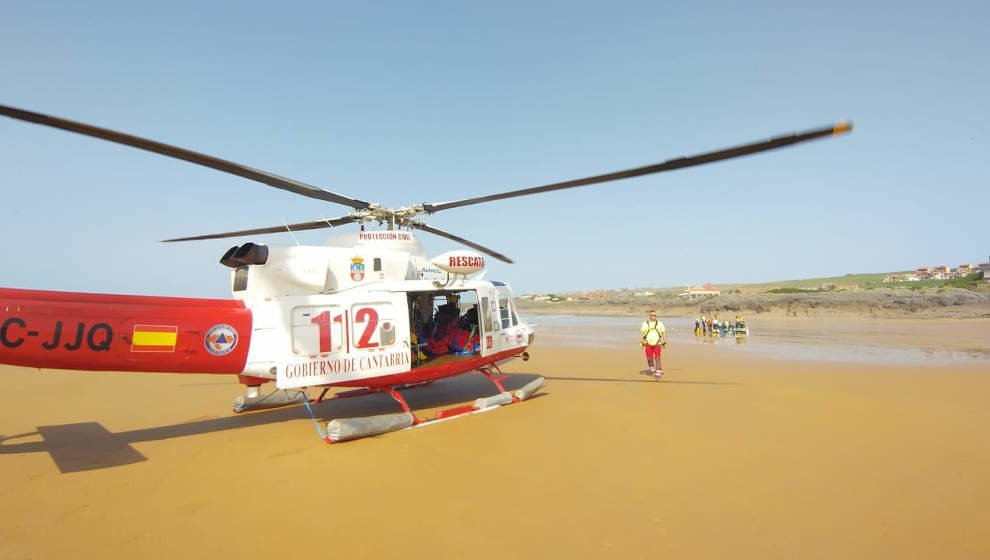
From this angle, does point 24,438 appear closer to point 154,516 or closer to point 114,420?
point 114,420

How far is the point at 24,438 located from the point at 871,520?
35.3 ft

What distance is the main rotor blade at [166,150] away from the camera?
11.8 ft

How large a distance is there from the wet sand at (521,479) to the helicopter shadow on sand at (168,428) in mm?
59

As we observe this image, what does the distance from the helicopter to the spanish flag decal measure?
1cm

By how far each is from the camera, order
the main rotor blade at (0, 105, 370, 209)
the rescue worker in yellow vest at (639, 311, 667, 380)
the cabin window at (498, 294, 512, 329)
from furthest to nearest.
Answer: the rescue worker in yellow vest at (639, 311, 667, 380) < the cabin window at (498, 294, 512, 329) < the main rotor blade at (0, 105, 370, 209)

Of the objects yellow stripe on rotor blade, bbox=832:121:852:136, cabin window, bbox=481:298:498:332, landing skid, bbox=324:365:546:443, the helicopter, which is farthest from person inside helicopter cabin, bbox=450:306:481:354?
yellow stripe on rotor blade, bbox=832:121:852:136

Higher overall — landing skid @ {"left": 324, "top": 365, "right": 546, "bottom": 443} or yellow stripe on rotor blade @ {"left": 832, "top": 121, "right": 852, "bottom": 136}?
yellow stripe on rotor blade @ {"left": 832, "top": 121, "right": 852, "bottom": 136}

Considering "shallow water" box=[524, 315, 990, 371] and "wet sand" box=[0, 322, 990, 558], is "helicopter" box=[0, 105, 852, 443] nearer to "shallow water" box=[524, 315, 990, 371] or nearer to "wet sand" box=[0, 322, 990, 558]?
"wet sand" box=[0, 322, 990, 558]

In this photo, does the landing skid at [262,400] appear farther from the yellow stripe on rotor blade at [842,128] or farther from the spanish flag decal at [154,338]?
the yellow stripe on rotor blade at [842,128]

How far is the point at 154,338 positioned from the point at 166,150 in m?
2.87

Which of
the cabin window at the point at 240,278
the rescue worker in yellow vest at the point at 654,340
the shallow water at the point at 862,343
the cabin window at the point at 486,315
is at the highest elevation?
the cabin window at the point at 240,278

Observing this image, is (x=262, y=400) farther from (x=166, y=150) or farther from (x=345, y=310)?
(x=166, y=150)

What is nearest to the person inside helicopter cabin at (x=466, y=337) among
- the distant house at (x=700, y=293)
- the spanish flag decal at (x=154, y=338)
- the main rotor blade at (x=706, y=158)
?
the main rotor blade at (x=706, y=158)

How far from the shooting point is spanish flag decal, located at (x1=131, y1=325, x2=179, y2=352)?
5902 millimetres
